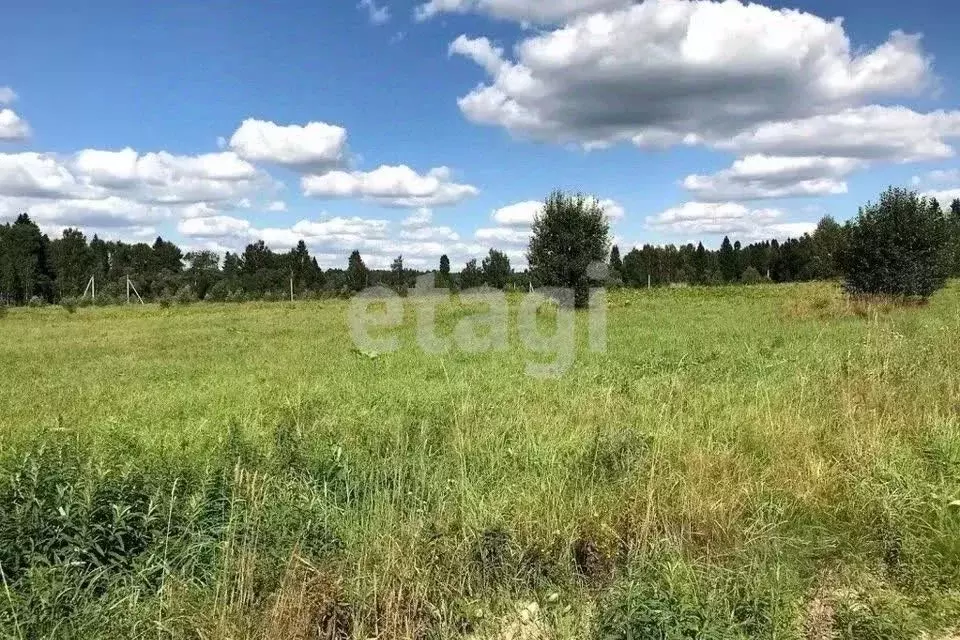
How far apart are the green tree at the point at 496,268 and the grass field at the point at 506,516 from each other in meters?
69.2

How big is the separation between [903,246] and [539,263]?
1501cm

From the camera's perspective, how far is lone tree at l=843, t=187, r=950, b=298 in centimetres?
2445

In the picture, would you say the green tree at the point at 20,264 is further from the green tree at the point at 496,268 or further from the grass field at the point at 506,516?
the grass field at the point at 506,516

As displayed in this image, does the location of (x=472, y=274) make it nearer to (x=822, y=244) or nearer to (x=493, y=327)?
(x=822, y=244)

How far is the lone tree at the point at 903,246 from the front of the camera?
80.2 feet

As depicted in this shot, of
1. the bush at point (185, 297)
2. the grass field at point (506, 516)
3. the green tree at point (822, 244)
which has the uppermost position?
the green tree at point (822, 244)

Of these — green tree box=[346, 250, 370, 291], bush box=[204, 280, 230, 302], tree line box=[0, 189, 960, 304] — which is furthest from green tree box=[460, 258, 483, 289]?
bush box=[204, 280, 230, 302]

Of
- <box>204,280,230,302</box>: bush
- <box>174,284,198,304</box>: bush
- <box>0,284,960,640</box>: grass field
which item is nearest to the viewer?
<box>0,284,960,640</box>: grass field

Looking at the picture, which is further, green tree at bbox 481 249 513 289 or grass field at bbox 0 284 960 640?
green tree at bbox 481 249 513 289

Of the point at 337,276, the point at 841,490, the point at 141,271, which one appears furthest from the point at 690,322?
the point at 141,271

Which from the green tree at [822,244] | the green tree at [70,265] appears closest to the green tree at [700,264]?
the green tree at [822,244]

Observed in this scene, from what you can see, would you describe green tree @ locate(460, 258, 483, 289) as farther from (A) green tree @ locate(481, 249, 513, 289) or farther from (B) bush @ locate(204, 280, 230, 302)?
(B) bush @ locate(204, 280, 230, 302)

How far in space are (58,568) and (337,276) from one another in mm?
83259

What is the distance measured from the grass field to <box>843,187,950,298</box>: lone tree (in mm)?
20265
